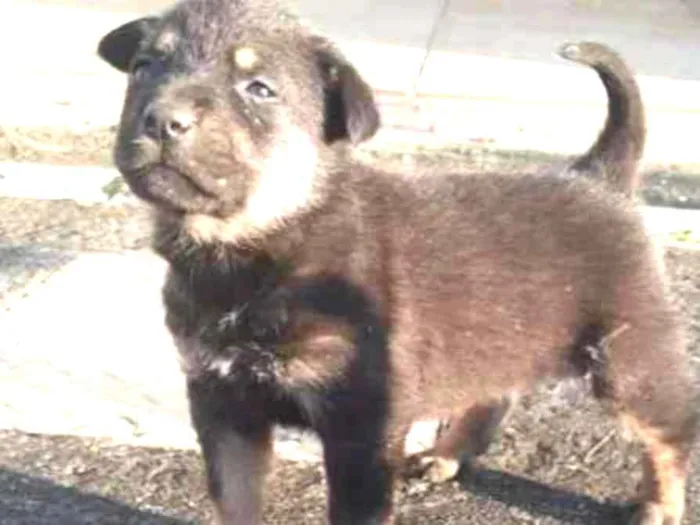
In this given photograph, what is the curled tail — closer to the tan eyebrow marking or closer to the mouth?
the tan eyebrow marking

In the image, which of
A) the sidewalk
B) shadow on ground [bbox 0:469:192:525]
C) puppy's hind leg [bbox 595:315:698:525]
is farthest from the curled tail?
the sidewalk

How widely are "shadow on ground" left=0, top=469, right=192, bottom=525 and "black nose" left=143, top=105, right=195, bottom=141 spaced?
1.34 meters

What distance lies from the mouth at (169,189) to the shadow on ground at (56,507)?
43.6 inches

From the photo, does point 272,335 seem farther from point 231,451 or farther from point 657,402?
point 657,402

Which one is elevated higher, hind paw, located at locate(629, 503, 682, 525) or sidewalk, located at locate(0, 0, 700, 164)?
hind paw, located at locate(629, 503, 682, 525)

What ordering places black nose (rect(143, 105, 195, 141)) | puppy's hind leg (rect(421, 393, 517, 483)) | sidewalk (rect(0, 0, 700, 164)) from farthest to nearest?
1. sidewalk (rect(0, 0, 700, 164))
2. puppy's hind leg (rect(421, 393, 517, 483))
3. black nose (rect(143, 105, 195, 141))

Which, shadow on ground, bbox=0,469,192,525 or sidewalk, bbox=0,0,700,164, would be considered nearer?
shadow on ground, bbox=0,469,192,525

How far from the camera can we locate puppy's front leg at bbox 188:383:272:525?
4332 mm

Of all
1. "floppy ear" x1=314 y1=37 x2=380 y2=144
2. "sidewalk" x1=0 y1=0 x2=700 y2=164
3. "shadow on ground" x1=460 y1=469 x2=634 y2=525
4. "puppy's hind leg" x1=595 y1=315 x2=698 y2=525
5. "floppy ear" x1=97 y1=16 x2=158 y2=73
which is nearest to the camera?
"floppy ear" x1=314 y1=37 x2=380 y2=144

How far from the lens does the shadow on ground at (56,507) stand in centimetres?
471

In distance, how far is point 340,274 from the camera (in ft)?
13.8

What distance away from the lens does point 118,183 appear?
7.29m

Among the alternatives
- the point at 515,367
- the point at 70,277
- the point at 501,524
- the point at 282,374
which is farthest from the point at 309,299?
Result: the point at 70,277

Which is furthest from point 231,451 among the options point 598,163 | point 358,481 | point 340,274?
point 598,163
